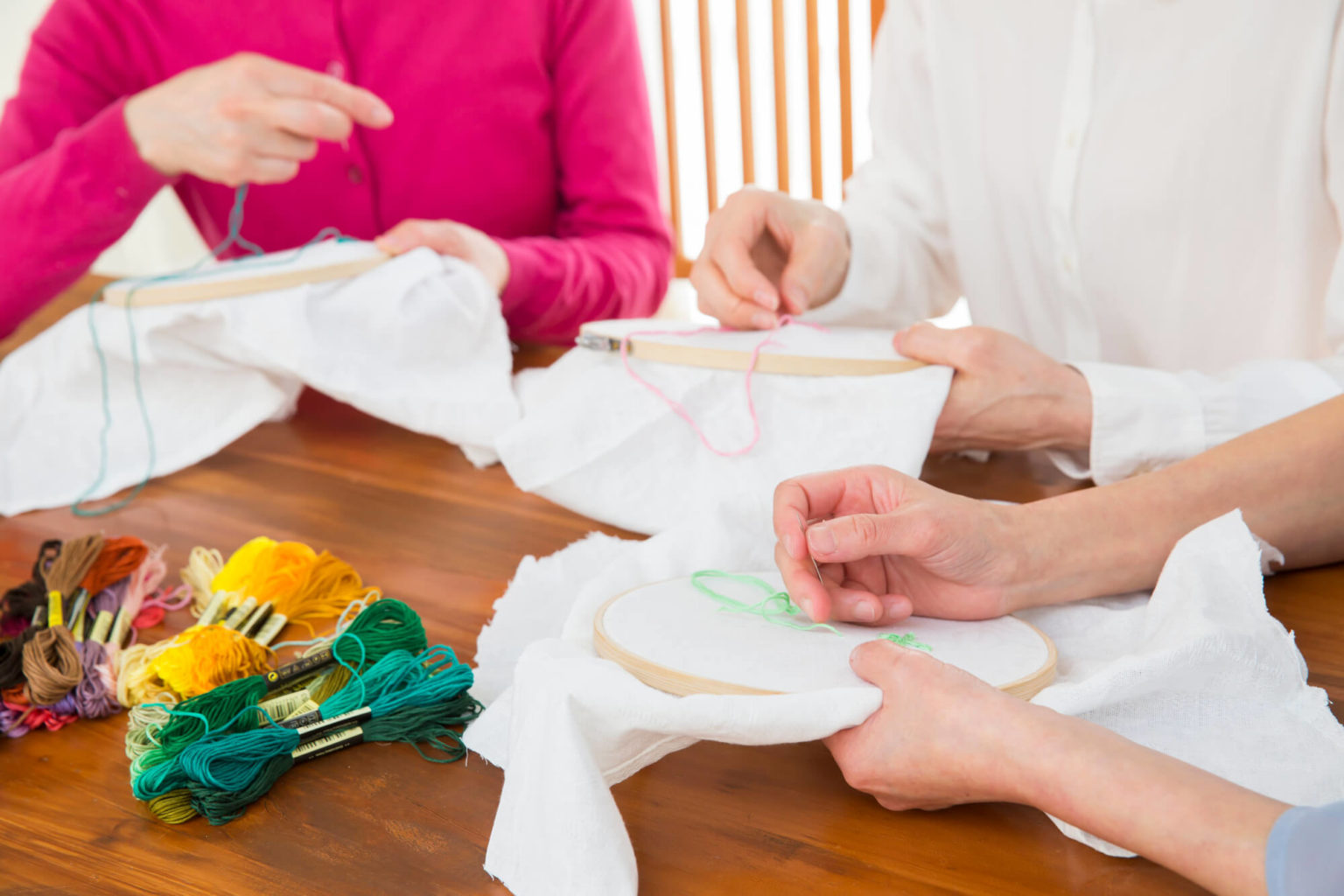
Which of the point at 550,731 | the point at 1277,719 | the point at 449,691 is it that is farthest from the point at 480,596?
the point at 1277,719

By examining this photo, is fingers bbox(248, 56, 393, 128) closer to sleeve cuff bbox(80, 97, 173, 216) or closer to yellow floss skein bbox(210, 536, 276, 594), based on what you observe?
sleeve cuff bbox(80, 97, 173, 216)

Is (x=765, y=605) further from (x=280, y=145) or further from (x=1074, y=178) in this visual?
(x=280, y=145)

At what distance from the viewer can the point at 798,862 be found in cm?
50

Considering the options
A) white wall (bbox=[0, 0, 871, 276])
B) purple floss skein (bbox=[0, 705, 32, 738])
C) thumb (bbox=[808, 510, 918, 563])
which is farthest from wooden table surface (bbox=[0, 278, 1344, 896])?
white wall (bbox=[0, 0, 871, 276])

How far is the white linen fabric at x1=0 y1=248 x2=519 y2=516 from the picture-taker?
104 cm

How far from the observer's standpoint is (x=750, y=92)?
329 centimetres

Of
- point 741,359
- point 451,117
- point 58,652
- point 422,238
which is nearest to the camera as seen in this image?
point 58,652

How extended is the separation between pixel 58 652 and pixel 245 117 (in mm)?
665

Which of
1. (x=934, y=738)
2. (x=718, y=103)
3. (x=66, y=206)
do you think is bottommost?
(x=718, y=103)

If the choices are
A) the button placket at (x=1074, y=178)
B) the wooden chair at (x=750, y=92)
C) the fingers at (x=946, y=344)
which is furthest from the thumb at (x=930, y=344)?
the wooden chair at (x=750, y=92)

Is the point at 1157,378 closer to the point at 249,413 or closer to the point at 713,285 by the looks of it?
the point at 713,285

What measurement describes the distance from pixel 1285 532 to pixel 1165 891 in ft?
1.11

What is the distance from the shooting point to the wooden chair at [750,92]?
123 inches

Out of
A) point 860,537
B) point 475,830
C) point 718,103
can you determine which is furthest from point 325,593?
point 718,103
